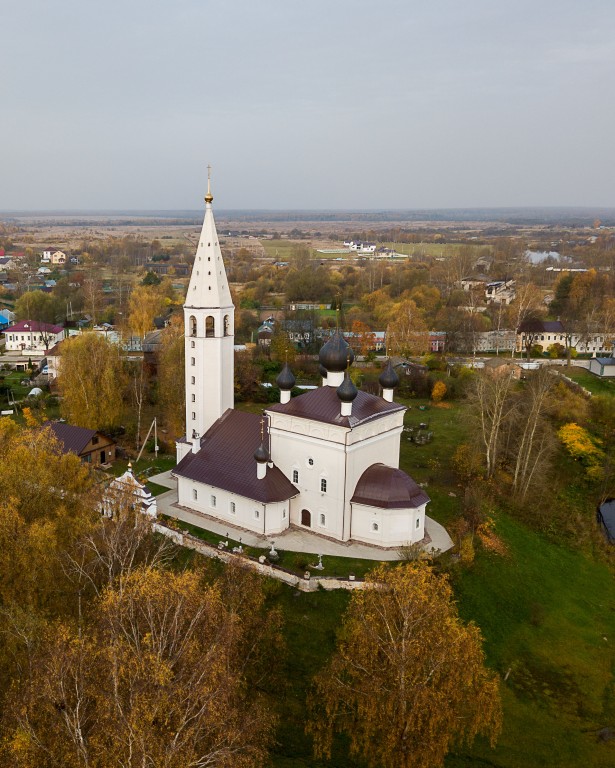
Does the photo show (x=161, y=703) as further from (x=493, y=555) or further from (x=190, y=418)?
(x=190, y=418)

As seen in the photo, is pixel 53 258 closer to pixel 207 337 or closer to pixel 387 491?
pixel 207 337

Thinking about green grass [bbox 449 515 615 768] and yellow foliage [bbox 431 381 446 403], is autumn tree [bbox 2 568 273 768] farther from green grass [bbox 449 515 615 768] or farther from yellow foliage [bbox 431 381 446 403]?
yellow foliage [bbox 431 381 446 403]

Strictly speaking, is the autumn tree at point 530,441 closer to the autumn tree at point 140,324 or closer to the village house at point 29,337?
the autumn tree at point 140,324

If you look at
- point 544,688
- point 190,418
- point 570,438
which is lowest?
point 544,688

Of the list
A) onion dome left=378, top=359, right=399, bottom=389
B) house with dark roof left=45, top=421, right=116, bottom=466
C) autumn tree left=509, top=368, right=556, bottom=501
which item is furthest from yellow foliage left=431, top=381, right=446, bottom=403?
house with dark roof left=45, top=421, right=116, bottom=466

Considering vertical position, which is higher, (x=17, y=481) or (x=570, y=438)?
(x=17, y=481)

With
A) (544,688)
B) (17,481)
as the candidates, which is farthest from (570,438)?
(17,481)

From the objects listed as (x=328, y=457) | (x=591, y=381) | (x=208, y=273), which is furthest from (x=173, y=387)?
(x=591, y=381)
